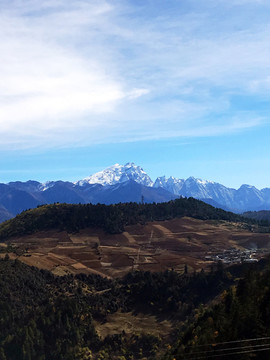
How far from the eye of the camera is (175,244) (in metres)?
172

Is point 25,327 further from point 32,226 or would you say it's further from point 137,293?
point 32,226

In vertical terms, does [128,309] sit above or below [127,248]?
→ below

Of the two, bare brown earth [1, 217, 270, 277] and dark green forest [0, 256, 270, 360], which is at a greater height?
bare brown earth [1, 217, 270, 277]

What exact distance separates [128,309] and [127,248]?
6360cm

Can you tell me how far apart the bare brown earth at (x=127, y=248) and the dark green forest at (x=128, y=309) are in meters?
11.9

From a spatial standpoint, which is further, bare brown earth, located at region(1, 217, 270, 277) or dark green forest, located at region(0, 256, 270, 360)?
bare brown earth, located at region(1, 217, 270, 277)

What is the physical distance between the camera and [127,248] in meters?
167

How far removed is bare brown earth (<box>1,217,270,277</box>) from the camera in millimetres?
136000

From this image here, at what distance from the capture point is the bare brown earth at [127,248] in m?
136

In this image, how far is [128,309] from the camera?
103625mm

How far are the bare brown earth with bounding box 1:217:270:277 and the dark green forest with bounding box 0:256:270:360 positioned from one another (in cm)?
1190

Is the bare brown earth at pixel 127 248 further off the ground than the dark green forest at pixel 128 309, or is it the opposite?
the bare brown earth at pixel 127 248

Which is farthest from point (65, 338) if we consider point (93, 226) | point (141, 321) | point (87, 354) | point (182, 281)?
point (93, 226)

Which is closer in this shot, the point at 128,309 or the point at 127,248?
the point at 128,309
